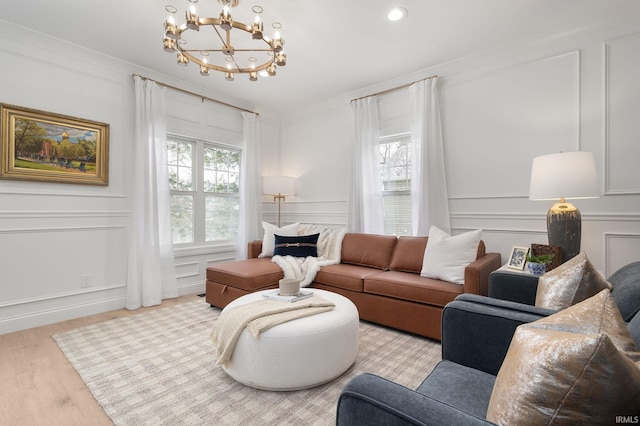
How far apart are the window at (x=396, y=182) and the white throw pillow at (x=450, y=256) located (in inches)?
37.2

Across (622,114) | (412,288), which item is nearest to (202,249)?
(412,288)

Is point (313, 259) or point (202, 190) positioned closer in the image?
point (313, 259)

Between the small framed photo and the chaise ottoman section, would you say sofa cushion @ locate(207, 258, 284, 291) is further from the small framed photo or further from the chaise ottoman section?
the small framed photo

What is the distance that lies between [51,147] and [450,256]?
3.93m

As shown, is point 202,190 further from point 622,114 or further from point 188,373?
point 622,114

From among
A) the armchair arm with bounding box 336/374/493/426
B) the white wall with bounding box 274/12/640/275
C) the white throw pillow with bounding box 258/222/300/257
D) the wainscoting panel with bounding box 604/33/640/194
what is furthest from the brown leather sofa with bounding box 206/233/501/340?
the armchair arm with bounding box 336/374/493/426

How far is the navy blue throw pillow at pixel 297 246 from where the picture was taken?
3.60 metres

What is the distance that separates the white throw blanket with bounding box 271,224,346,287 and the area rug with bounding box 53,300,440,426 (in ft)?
2.52

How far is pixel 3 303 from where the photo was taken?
2.70 meters

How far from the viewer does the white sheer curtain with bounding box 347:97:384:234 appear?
12.8ft

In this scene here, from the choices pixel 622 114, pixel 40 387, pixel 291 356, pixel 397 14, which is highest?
pixel 397 14

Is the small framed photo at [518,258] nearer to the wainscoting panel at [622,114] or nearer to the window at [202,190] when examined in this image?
the wainscoting panel at [622,114]

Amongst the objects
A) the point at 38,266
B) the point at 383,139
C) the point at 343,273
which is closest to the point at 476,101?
the point at 383,139

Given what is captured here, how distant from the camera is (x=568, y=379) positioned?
618 millimetres
